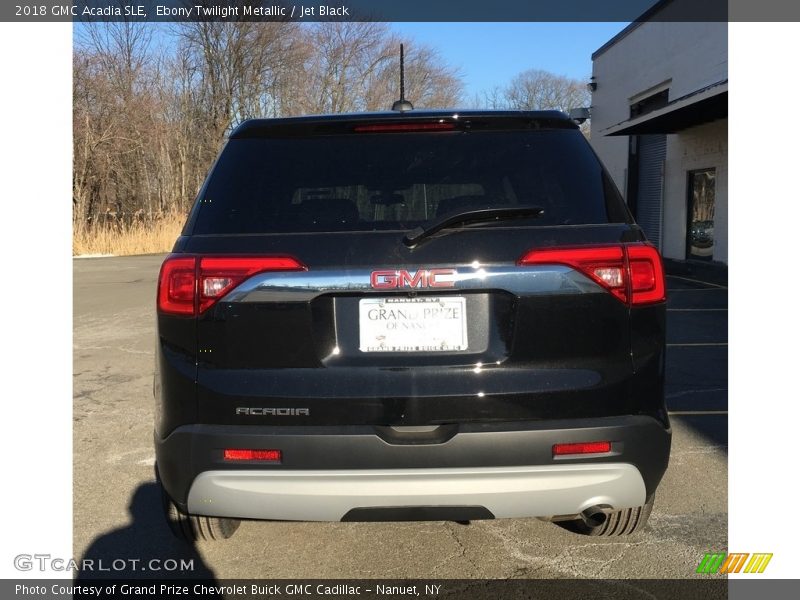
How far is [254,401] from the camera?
2.40 m

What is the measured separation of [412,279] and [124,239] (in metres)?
20.7

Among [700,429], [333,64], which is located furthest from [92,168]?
[700,429]

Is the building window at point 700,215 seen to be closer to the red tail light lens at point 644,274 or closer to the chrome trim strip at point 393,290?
the red tail light lens at point 644,274

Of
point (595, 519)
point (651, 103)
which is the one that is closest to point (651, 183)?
point (651, 103)

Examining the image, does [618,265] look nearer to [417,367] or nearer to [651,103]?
[417,367]

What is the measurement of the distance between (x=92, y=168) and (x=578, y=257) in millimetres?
24676

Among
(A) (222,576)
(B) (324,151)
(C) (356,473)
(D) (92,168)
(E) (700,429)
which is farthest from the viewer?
(D) (92,168)

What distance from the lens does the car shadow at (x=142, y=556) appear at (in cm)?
300

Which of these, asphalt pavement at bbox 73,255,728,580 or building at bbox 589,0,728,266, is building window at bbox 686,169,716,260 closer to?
building at bbox 589,0,728,266

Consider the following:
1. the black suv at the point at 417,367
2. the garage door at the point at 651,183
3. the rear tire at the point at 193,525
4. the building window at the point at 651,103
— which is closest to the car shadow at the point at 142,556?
the rear tire at the point at 193,525

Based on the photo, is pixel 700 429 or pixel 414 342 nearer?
pixel 414 342

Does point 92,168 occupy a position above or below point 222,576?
above

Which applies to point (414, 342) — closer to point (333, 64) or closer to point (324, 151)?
point (324, 151)
